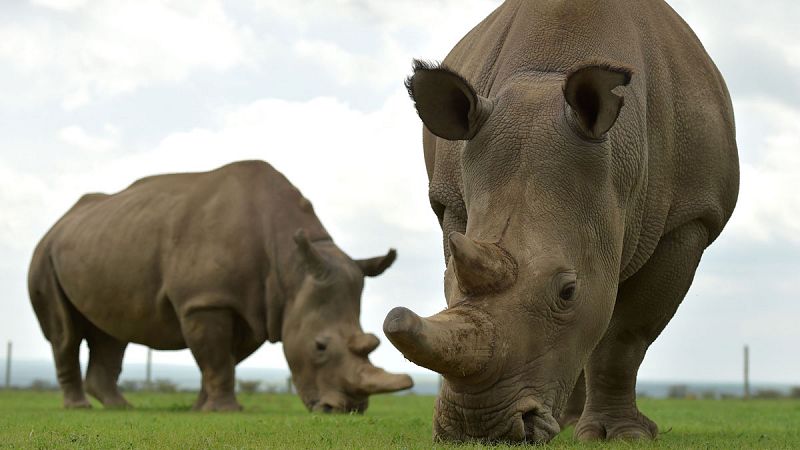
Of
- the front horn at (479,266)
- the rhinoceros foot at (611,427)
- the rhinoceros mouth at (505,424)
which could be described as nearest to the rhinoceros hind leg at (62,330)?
the rhinoceros foot at (611,427)

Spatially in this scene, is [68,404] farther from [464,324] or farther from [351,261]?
[464,324]

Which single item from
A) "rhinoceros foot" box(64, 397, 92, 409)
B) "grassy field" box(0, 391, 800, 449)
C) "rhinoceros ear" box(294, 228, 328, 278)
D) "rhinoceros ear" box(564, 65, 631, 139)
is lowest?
"grassy field" box(0, 391, 800, 449)

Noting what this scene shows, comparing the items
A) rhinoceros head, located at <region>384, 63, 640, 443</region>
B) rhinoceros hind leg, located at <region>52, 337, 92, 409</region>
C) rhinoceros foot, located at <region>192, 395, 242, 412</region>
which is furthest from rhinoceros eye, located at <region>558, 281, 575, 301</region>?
rhinoceros hind leg, located at <region>52, 337, 92, 409</region>

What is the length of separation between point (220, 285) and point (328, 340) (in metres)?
1.38

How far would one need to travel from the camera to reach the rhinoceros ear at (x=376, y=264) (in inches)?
562

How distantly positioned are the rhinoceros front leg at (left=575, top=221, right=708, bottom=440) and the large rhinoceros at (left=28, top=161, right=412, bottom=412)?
202 inches

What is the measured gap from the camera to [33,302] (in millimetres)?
16062

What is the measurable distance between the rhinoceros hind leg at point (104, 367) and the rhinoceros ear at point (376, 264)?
3.43 m

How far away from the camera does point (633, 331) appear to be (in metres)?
7.75

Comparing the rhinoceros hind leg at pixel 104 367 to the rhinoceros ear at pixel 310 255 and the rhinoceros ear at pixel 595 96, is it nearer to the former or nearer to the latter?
the rhinoceros ear at pixel 310 255

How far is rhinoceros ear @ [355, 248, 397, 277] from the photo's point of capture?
1429 cm

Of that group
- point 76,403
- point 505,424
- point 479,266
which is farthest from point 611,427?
point 76,403

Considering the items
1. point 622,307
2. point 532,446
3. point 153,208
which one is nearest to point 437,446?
point 532,446

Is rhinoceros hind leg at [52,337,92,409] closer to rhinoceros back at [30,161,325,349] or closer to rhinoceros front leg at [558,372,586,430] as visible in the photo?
rhinoceros back at [30,161,325,349]
